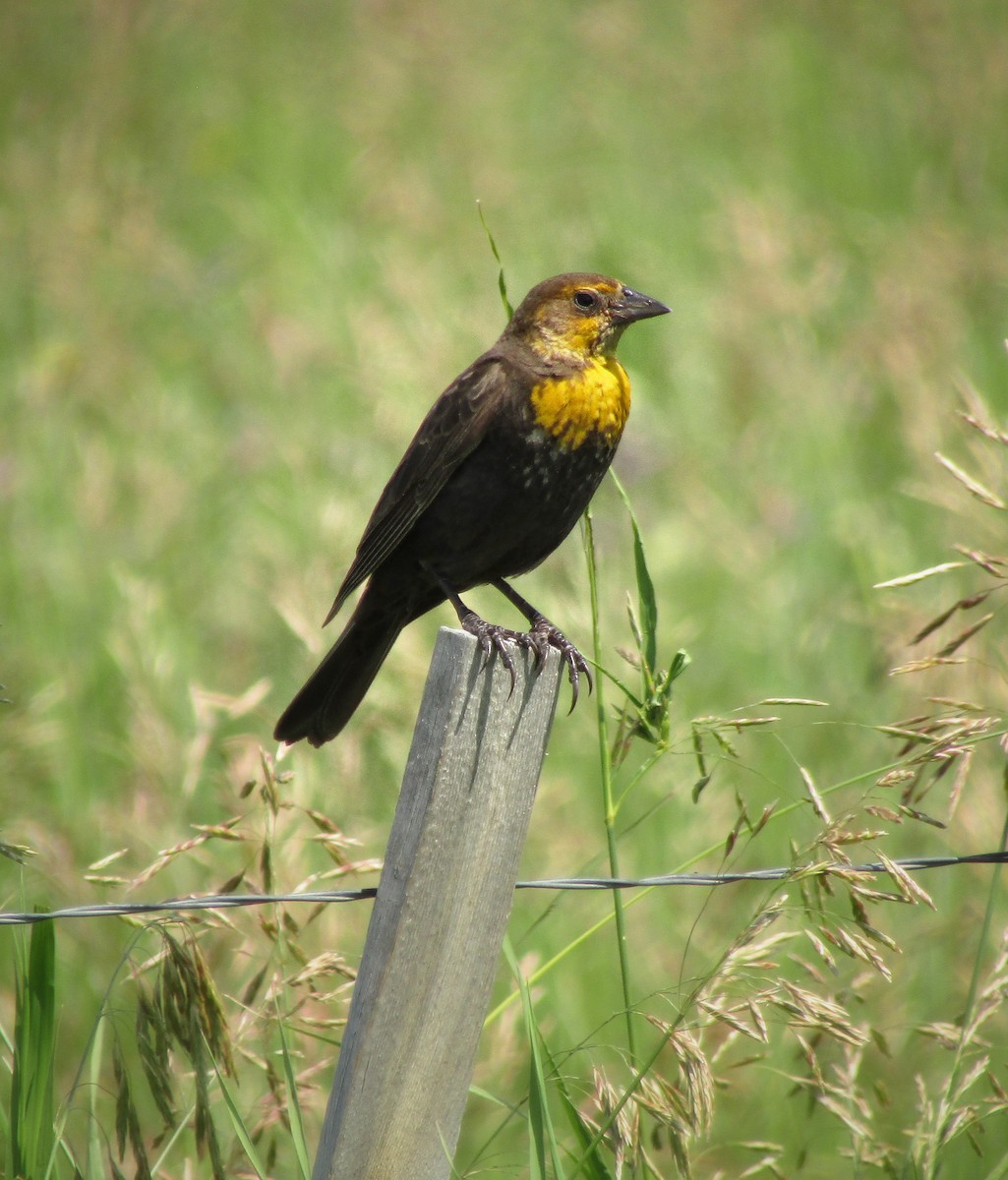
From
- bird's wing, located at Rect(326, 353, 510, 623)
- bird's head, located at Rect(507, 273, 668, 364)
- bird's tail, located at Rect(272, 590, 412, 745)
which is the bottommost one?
bird's tail, located at Rect(272, 590, 412, 745)

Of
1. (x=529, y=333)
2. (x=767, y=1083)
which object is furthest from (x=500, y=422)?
(x=767, y=1083)

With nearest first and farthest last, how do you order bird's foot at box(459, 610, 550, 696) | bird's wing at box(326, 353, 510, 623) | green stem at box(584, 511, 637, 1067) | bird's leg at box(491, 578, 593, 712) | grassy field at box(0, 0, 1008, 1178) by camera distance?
1. bird's foot at box(459, 610, 550, 696)
2. green stem at box(584, 511, 637, 1067)
3. grassy field at box(0, 0, 1008, 1178)
4. bird's leg at box(491, 578, 593, 712)
5. bird's wing at box(326, 353, 510, 623)

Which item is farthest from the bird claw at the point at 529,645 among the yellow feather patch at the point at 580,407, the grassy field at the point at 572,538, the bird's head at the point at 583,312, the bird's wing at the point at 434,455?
the bird's head at the point at 583,312

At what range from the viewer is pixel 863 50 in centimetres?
678

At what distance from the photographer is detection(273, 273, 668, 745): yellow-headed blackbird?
8.85 feet

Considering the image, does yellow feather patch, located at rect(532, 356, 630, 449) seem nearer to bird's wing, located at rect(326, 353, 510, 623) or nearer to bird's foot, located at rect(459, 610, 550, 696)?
bird's wing, located at rect(326, 353, 510, 623)

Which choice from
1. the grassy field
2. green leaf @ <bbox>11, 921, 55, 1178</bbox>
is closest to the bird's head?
the grassy field

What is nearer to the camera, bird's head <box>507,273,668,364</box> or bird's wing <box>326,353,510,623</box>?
bird's wing <box>326,353,510,623</box>

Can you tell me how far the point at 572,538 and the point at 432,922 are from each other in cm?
221

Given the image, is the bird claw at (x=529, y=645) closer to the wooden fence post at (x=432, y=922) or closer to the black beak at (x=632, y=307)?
the wooden fence post at (x=432, y=922)

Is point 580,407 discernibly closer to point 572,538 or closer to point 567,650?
point 567,650

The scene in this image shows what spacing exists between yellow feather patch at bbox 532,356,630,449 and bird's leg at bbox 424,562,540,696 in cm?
42

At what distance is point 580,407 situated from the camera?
2.73 meters

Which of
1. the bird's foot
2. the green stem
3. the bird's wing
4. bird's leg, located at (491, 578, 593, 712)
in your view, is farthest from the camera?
the bird's wing
